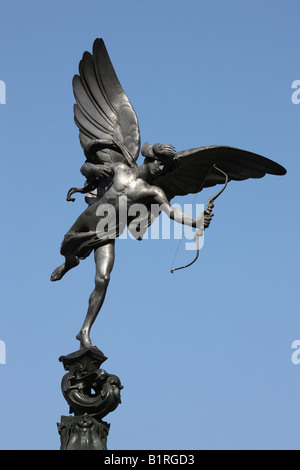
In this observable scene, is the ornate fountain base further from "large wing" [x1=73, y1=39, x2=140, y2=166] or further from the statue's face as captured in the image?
"large wing" [x1=73, y1=39, x2=140, y2=166]

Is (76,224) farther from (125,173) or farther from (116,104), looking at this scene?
(116,104)

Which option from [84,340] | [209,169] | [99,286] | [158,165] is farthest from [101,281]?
[209,169]

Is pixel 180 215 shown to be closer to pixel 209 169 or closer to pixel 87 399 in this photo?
pixel 209 169

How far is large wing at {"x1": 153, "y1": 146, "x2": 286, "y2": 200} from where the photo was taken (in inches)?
480

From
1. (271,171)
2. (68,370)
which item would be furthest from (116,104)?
(68,370)

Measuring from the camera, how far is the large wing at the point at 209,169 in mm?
12203

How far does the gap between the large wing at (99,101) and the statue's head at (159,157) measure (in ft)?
2.43

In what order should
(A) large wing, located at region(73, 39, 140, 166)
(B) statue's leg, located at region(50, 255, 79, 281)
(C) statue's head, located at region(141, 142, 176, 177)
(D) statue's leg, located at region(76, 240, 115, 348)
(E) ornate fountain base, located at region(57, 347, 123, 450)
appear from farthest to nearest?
(A) large wing, located at region(73, 39, 140, 166) < (B) statue's leg, located at region(50, 255, 79, 281) < (C) statue's head, located at region(141, 142, 176, 177) < (D) statue's leg, located at region(76, 240, 115, 348) < (E) ornate fountain base, located at region(57, 347, 123, 450)

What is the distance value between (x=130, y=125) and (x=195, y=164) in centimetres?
100

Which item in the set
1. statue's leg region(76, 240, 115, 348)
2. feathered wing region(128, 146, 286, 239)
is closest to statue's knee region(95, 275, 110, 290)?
statue's leg region(76, 240, 115, 348)

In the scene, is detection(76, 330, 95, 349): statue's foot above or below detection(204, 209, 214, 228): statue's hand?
below

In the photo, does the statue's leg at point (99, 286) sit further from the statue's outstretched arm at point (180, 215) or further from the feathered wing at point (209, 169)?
the statue's outstretched arm at point (180, 215)

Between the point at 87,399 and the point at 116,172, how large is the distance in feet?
9.37

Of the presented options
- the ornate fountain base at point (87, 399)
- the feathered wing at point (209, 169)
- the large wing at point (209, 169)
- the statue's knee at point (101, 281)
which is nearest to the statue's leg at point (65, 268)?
the statue's knee at point (101, 281)
